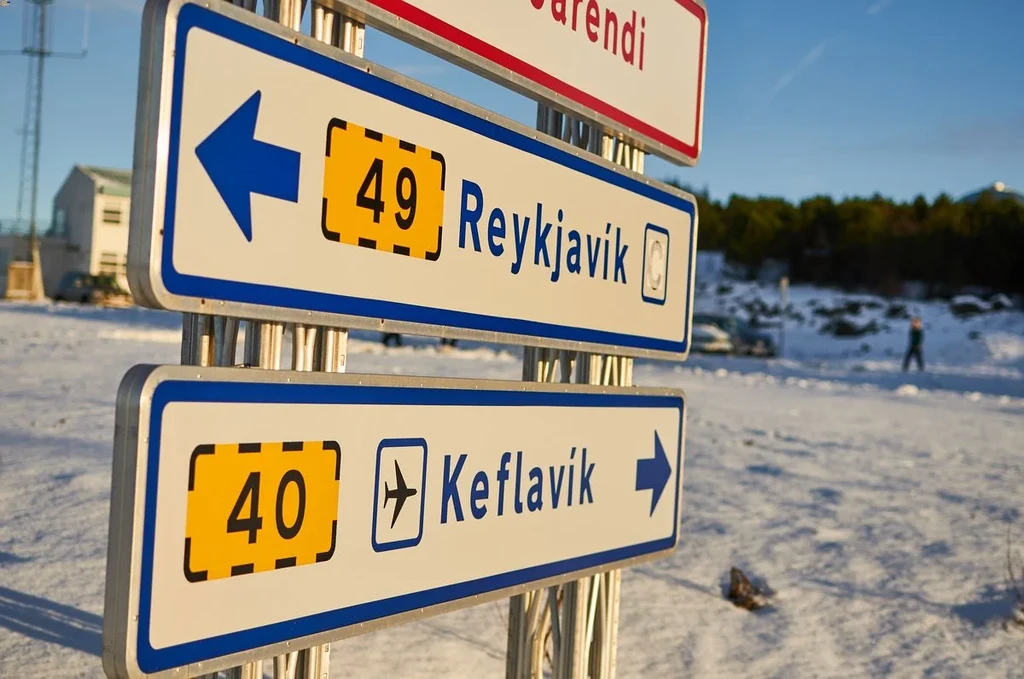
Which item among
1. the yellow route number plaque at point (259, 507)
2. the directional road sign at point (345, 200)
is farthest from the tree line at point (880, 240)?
the yellow route number plaque at point (259, 507)

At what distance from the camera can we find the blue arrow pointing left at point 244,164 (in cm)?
148

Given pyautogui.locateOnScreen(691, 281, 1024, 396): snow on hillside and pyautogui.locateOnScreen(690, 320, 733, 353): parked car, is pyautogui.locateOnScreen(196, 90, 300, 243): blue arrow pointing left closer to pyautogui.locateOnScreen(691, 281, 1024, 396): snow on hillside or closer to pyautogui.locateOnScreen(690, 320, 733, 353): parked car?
pyautogui.locateOnScreen(691, 281, 1024, 396): snow on hillside

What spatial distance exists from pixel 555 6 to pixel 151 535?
1.58 metres

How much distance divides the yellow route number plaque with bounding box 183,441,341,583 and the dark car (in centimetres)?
2557

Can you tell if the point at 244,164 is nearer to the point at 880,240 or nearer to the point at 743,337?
the point at 743,337

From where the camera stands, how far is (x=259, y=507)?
1.58 meters

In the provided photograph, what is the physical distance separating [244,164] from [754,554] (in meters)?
4.78

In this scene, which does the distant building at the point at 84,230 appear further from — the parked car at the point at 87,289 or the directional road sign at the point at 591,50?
the directional road sign at the point at 591,50

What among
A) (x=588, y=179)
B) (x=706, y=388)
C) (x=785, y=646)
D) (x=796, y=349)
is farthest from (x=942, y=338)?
(x=588, y=179)

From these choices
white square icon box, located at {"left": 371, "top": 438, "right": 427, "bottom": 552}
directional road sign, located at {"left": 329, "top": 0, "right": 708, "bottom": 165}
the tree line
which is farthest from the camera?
the tree line

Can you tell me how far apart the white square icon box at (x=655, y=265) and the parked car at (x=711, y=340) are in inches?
931

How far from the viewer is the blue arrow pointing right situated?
8.93 feet

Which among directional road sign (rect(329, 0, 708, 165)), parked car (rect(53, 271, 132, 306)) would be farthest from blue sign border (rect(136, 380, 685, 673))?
parked car (rect(53, 271, 132, 306))

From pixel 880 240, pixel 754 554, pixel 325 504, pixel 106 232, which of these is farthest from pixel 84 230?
pixel 325 504
